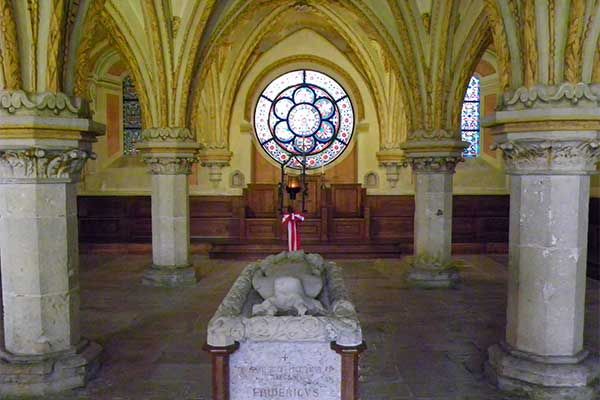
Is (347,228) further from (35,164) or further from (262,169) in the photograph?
(35,164)

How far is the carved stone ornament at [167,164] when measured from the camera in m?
9.35

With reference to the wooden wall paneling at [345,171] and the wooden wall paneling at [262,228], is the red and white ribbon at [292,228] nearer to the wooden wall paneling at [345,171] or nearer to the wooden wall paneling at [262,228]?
the wooden wall paneling at [262,228]

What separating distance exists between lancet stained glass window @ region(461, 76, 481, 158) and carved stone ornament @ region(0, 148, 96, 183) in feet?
42.6

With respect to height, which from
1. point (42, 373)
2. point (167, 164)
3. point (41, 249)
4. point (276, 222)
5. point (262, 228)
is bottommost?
point (42, 373)

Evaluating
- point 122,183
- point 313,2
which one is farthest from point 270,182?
point 313,2

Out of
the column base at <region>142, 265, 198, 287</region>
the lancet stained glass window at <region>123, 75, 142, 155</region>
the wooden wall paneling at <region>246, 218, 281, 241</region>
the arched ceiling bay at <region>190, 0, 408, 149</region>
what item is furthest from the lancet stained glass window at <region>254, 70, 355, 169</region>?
the column base at <region>142, 265, 198, 287</region>

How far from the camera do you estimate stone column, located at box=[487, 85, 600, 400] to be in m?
4.73

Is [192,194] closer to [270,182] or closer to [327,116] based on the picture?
[270,182]

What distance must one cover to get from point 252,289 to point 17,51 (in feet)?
10.1

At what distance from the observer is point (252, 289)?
515 centimetres

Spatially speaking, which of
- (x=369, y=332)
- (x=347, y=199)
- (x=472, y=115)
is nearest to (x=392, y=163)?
(x=347, y=199)

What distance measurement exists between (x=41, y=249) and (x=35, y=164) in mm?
815

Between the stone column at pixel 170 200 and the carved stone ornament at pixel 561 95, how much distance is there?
6.20 m

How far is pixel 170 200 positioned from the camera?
31.3ft
